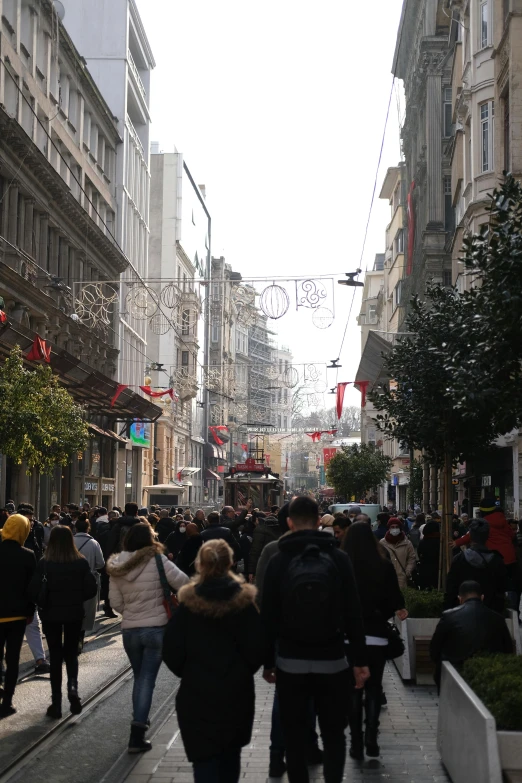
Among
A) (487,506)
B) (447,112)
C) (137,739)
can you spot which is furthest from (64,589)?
(447,112)

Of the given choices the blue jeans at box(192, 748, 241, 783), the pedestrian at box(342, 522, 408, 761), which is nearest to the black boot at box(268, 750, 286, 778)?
the pedestrian at box(342, 522, 408, 761)

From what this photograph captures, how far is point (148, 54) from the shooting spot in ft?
216

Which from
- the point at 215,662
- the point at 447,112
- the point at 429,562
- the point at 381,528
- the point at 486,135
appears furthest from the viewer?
the point at 447,112

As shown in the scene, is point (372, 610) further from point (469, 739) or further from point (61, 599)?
point (61, 599)

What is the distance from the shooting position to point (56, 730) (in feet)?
32.0

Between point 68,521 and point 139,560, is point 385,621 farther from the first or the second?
point 68,521

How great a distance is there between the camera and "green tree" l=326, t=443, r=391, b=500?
210 ft

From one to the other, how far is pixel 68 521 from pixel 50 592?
27.7 ft

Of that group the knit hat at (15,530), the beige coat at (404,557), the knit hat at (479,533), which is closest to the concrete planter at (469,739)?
the knit hat at (479,533)

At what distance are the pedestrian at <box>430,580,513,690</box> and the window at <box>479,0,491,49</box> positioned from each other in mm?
26159

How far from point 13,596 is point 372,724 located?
11.7 feet

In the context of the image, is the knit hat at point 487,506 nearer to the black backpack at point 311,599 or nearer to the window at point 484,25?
the black backpack at point 311,599

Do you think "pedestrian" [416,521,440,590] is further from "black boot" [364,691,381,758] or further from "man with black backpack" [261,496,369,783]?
"man with black backpack" [261,496,369,783]

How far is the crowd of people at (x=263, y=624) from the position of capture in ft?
19.2
